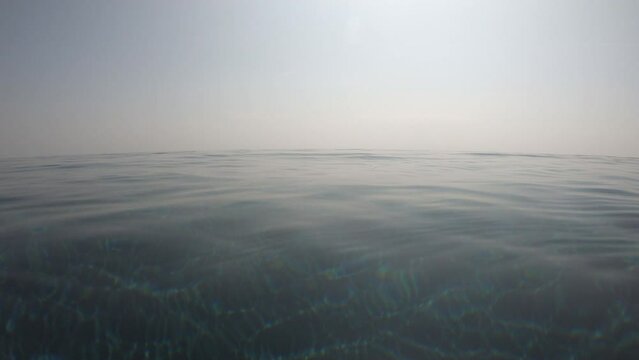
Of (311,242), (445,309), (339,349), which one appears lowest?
(339,349)

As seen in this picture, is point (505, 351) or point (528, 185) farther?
point (528, 185)

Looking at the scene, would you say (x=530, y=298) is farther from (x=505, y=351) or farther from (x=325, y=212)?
(x=325, y=212)

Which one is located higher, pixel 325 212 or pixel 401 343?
pixel 325 212

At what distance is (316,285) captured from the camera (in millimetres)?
2453

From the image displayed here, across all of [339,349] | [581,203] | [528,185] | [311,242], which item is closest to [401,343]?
[339,349]

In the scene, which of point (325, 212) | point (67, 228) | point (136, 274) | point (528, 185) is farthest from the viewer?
point (528, 185)

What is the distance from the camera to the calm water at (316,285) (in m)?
2.04

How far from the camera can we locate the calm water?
6.69ft

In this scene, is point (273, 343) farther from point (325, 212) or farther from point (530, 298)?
point (325, 212)

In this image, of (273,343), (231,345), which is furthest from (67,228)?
(273,343)

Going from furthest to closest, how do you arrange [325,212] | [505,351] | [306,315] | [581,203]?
[581,203] < [325,212] < [306,315] < [505,351]

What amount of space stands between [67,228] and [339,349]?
120 inches

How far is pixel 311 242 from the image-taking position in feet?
10.0

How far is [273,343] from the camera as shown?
2.07 meters
